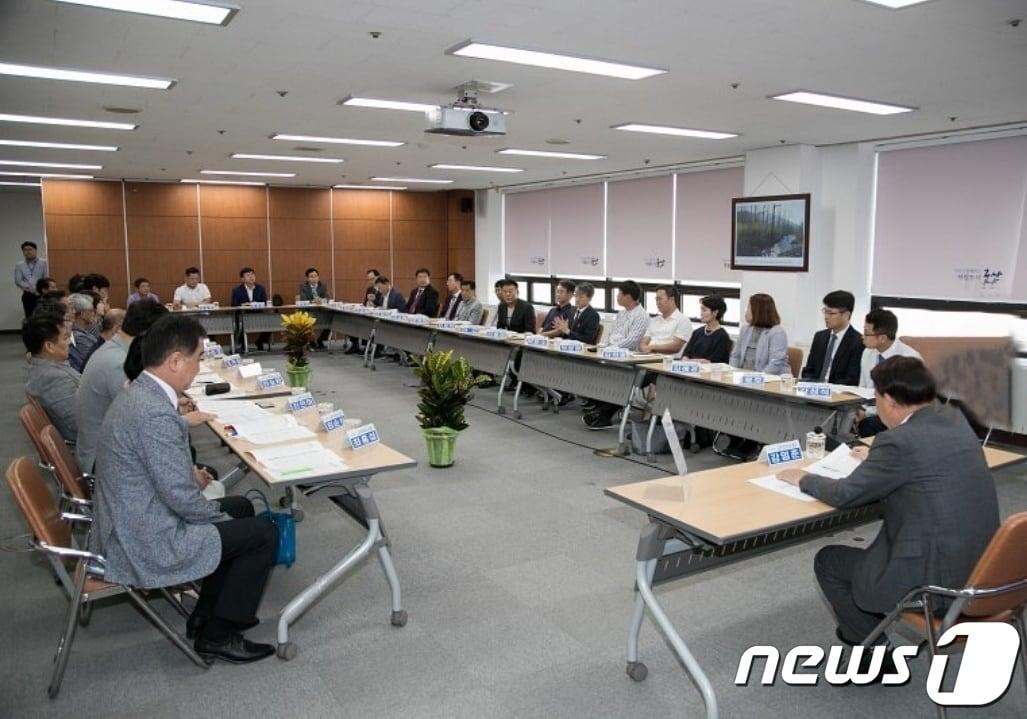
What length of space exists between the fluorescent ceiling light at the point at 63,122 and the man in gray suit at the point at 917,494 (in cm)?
697

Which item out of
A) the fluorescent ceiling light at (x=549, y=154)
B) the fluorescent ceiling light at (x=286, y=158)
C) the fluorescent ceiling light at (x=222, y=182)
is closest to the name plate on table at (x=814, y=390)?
the fluorescent ceiling light at (x=549, y=154)

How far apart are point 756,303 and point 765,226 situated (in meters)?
3.05

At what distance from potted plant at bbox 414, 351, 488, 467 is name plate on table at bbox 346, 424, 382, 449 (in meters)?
1.99

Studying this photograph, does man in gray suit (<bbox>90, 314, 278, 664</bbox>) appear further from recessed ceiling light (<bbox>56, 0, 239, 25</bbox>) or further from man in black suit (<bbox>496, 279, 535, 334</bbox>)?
man in black suit (<bbox>496, 279, 535, 334</bbox>)

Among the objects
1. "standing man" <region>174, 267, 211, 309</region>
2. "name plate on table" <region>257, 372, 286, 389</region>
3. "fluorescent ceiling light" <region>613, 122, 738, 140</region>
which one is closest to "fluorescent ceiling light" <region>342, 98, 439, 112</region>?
"fluorescent ceiling light" <region>613, 122, 738, 140</region>

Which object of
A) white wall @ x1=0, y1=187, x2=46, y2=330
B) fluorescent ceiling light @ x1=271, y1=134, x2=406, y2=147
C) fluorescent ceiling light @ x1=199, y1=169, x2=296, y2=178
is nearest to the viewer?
fluorescent ceiling light @ x1=271, y1=134, x2=406, y2=147

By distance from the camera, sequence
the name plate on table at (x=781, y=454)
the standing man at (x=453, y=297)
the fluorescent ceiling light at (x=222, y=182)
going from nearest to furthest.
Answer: the name plate on table at (x=781, y=454) → the standing man at (x=453, y=297) → the fluorescent ceiling light at (x=222, y=182)

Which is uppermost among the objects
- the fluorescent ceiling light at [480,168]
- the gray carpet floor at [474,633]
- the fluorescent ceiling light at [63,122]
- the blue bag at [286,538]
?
the fluorescent ceiling light at [480,168]

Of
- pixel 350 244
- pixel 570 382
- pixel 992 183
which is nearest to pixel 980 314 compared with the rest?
pixel 992 183

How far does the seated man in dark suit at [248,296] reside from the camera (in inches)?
467

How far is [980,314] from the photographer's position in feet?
22.8

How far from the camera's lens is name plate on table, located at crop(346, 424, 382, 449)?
3211mm

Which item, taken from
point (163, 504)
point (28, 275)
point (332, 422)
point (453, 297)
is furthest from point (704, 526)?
point (28, 275)

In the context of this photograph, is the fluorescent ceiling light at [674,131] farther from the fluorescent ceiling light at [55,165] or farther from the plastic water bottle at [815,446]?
the fluorescent ceiling light at [55,165]
